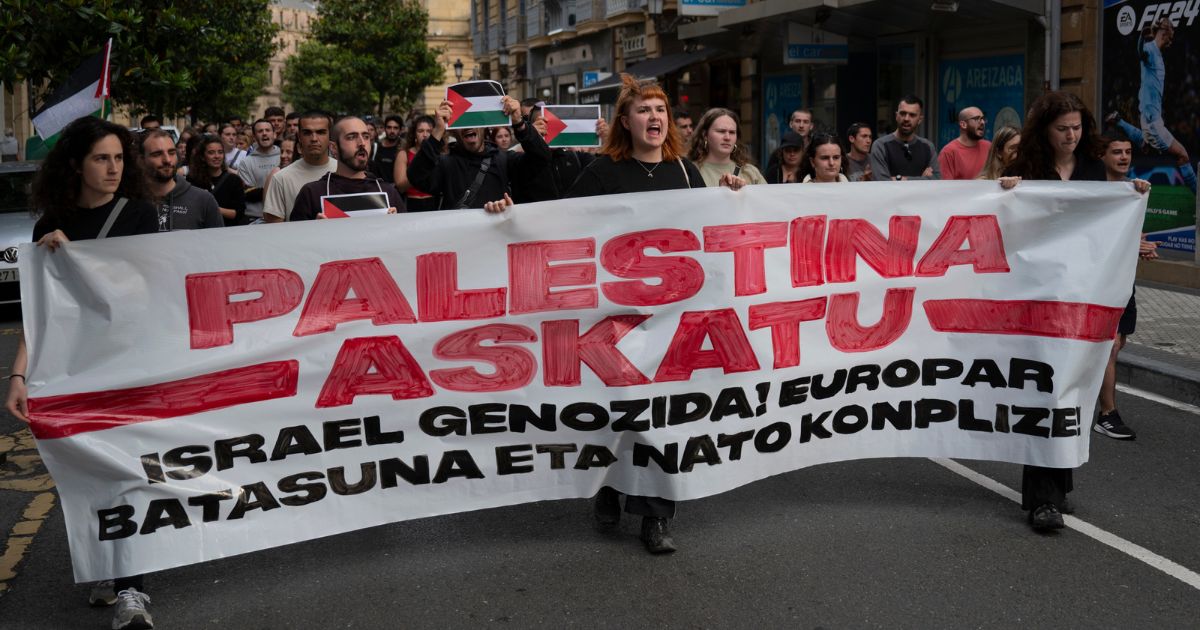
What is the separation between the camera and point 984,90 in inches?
672

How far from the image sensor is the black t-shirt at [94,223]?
455 centimetres

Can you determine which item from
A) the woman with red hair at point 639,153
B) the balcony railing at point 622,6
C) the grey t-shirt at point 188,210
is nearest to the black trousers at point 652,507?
the woman with red hair at point 639,153

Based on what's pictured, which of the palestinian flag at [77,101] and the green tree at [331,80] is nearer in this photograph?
the palestinian flag at [77,101]

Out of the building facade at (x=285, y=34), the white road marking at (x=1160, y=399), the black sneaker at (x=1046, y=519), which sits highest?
the building facade at (x=285, y=34)

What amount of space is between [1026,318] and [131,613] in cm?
364

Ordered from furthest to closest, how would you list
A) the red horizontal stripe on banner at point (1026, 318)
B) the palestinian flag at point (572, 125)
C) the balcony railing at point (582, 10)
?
1. the balcony railing at point (582, 10)
2. the palestinian flag at point (572, 125)
3. the red horizontal stripe on banner at point (1026, 318)

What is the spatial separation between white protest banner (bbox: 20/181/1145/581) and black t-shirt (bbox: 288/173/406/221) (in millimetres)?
1599

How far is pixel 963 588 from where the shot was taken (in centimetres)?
445

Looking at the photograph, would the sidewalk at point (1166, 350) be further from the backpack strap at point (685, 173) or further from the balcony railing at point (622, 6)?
the balcony railing at point (622, 6)

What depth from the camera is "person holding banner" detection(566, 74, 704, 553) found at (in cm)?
533

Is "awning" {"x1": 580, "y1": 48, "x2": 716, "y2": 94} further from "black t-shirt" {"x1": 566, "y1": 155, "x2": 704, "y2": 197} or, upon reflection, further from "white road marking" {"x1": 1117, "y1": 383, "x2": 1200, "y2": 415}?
"black t-shirt" {"x1": 566, "y1": 155, "x2": 704, "y2": 197}

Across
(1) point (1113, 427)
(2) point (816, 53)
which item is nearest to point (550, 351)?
(1) point (1113, 427)

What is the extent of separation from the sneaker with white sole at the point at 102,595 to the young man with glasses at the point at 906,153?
24.0 feet

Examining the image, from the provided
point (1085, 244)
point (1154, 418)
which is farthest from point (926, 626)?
point (1154, 418)
